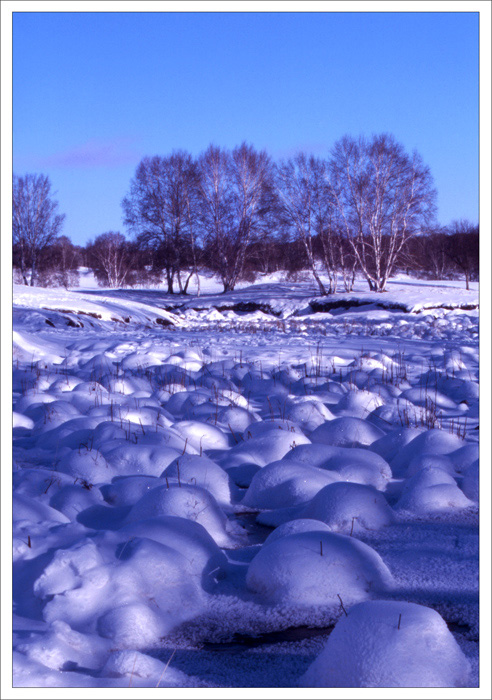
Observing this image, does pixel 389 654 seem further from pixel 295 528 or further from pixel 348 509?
pixel 348 509

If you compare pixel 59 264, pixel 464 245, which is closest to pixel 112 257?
pixel 59 264

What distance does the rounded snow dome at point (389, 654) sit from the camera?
1136 mm

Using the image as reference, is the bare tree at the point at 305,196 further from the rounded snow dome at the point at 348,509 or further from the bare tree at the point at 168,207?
the rounded snow dome at the point at 348,509

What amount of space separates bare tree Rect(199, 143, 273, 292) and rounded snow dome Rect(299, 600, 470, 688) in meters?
26.2

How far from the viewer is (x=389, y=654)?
1.14 meters

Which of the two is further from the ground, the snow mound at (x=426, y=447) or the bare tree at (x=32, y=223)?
the bare tree at (x=32, y=223)

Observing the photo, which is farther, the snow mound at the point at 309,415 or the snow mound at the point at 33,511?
the snow mound at the point at 309,415

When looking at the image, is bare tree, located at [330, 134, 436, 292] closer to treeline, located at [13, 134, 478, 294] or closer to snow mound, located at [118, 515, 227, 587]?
treeline, located at [13, 134, 478, 294]

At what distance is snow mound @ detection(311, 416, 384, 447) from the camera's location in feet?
10.3

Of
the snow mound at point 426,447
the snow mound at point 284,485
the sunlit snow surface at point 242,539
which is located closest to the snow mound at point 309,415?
the sunlit snow surface at point 242,539

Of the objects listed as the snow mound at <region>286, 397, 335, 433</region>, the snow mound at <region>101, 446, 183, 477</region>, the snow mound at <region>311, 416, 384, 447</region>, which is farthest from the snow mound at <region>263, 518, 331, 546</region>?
the snow mound at <region>286, 397, 335, 433</region>

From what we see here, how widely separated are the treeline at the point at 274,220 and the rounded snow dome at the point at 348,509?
22.0 metres

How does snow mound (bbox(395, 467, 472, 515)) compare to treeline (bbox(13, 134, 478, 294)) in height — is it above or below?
below

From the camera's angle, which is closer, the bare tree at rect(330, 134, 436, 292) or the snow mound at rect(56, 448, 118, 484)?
the snow mound at rect(56, 448, 118, 484)
